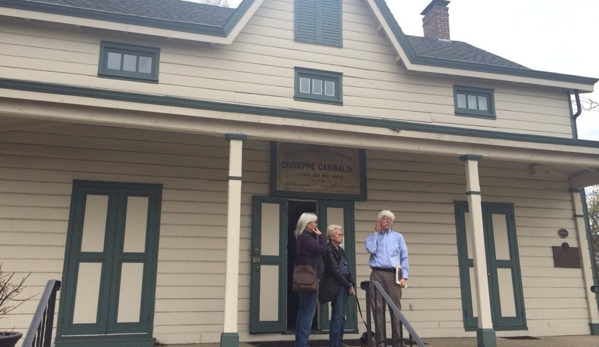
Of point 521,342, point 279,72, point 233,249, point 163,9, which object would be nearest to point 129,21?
point 163,9

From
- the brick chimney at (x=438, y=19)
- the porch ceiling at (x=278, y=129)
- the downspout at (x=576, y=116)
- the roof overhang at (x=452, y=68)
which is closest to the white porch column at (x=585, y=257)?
the downspout at (x=576, y=116)

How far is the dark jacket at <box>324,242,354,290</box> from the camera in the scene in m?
5.25

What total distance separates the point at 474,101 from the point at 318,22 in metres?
3.24

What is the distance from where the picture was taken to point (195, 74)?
754 cm

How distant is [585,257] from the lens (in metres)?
8.62

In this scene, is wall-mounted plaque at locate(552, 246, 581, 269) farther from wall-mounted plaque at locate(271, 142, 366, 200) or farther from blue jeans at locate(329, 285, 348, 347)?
blue jeans at locate(329, 285, 348, 347)

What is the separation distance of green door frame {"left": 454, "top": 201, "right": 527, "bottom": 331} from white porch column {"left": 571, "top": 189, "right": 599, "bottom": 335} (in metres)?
1.30

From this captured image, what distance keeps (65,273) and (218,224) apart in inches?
83.6

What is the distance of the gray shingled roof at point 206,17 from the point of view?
26.8 feet

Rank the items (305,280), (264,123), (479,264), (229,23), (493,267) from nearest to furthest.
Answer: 1. (305,280)
2. (264,123)
3. (479,264)
4. (229,23)
5. (493,267)

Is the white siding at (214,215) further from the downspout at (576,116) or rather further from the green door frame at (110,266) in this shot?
the downspout at (576,116)

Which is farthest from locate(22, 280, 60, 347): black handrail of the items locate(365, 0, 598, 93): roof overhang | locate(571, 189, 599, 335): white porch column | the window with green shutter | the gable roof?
locate(571, 189, 599, 335): white porch column

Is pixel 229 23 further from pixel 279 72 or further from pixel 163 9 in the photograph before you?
pixel 163 9

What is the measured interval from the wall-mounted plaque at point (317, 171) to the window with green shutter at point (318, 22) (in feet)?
6.51
